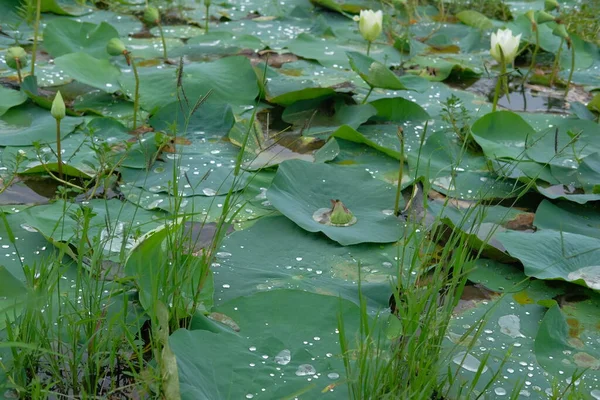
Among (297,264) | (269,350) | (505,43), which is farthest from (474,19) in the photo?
(269,350)

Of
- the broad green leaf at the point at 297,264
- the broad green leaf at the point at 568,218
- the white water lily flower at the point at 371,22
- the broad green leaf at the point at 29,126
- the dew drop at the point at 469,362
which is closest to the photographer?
the dew drop at the point at 469,362

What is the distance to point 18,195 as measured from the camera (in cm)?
217

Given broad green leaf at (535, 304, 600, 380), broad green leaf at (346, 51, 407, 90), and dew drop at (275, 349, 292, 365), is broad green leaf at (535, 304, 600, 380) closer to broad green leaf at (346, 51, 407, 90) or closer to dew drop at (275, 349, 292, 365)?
dew drop at (275, 349, 292, 365)

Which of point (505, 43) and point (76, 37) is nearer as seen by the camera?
point (505, 43)

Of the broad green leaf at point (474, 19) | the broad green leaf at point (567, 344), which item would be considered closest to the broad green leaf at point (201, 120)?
the broad green leaf at point (567, 344)

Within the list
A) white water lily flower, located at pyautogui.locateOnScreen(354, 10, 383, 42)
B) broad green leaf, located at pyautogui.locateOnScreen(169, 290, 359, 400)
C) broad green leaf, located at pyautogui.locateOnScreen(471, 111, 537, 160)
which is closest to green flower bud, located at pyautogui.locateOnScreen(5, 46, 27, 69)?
white water lily flower, located at pyautogui.locateOnScreen(354, 10, 383, 42)

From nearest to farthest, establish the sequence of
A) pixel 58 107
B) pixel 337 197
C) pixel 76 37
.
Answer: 1. pixel 58 107
2. pixel 337 197
3. pixel 76 37

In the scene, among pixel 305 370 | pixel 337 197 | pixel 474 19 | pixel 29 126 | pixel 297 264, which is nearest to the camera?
pixel 305 370

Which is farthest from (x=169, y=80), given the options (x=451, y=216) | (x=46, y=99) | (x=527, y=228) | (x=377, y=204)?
(x=527, y=228)

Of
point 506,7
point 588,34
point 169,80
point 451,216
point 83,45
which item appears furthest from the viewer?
point 506,7

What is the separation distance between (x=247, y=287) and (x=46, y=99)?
4.31ft

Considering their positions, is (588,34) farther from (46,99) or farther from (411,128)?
(46,99)

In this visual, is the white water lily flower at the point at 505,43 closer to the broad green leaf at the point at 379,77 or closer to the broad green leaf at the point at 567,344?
the broad green leaf at the point at 379,77

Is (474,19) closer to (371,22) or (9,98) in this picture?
(371,22)
